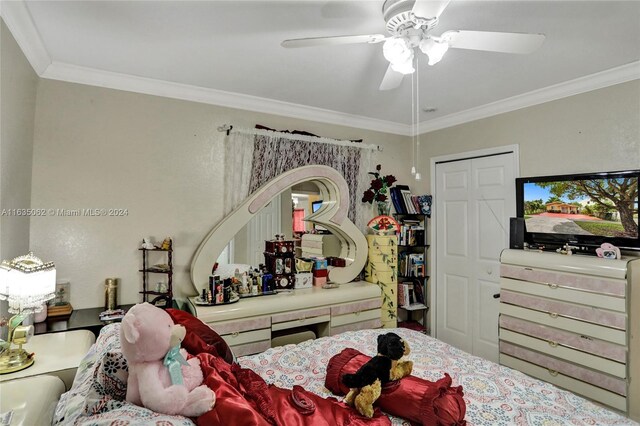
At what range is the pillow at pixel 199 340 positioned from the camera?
145cm

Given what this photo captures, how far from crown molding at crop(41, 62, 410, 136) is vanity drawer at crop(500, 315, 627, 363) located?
7.80 ft

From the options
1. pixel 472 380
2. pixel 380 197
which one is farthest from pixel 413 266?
pixel 472 380

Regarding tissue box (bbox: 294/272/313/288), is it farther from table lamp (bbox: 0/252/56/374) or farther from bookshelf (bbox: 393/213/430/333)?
table lamp (bbox: 0/252/56/374)

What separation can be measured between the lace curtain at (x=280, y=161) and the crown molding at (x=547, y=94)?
0.97 metres

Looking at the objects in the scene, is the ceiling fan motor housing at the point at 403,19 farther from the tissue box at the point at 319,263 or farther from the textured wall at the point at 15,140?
the tissue box at the point at 319,263

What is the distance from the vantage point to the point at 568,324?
228 centimetres

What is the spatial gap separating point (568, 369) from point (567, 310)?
1.31 ft

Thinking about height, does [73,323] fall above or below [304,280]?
below

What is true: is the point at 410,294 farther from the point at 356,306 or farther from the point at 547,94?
the point at 547,94

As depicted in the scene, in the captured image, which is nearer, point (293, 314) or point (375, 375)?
point (375, 375)

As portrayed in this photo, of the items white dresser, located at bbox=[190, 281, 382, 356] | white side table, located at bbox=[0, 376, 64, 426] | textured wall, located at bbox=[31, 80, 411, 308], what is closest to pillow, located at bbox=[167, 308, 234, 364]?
white side table, located at bbox=[0, 376, 64, 426]

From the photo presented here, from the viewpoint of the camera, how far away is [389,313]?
11.1 feet

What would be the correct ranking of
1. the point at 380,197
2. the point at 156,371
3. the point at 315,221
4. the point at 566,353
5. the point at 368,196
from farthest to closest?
the point at 380,197
the point at 368,196
the point at 315,221
the point at 566,353
the point at 156,371

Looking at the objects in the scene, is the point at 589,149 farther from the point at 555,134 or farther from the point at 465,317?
the point at 465,317
